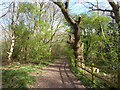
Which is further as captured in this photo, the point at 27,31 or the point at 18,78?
the point at 27,31

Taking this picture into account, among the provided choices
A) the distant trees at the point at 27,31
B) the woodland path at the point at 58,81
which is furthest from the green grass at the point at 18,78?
the distant trees at the point at 27,31

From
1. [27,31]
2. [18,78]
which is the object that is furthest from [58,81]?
[27,31]

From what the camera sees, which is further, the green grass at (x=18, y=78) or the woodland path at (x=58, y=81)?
the woodland path at (x=58, y=81)

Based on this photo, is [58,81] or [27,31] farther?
[27,31]

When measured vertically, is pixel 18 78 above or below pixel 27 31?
below

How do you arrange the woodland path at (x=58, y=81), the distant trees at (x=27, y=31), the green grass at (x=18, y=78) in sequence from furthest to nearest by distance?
1. the distant trees at (x=27, y=31)
2. the woodland path at (x=58, y=81)
3. the green grass at (x=18, y=78)

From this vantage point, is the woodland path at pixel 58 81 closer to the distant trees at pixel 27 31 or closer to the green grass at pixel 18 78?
the green grass at pixel 18 78

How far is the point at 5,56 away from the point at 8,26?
344 centimetres

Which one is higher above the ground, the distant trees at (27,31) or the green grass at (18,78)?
the distant trees at (27,31)

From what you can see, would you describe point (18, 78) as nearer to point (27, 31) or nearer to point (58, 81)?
point (58, 81)

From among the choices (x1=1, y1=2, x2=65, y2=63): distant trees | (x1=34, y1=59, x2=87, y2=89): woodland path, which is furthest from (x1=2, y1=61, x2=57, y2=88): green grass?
(x1=1, y1=2, x2=65, y2=63): distant trees

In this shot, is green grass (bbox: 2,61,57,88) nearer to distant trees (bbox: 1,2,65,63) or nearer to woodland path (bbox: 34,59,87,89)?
woodland path (bbox: 34,59,87,89)

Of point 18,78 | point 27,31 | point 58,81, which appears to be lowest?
point 58,81

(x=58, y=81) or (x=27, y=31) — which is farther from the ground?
(x=27, y=31)
